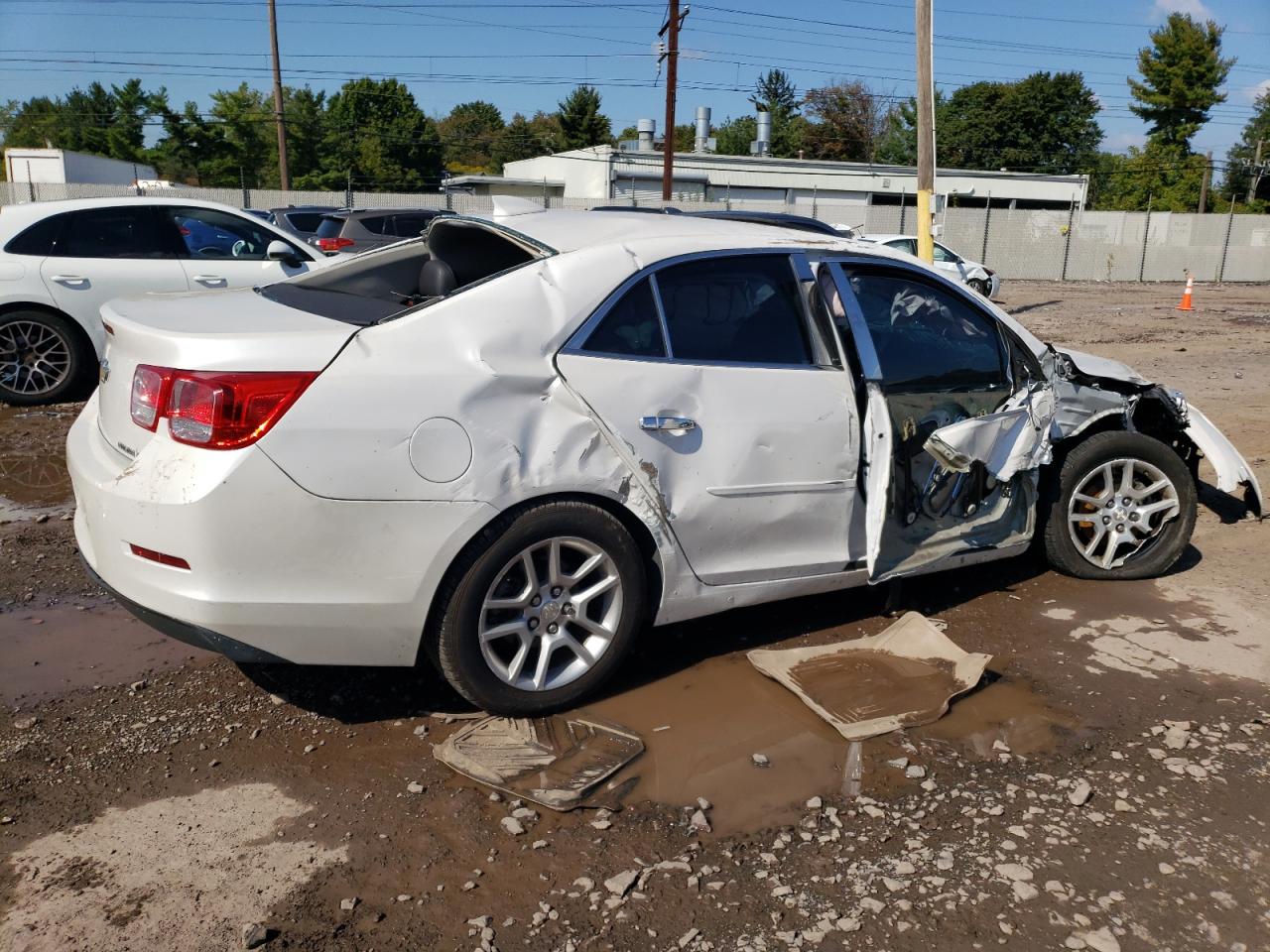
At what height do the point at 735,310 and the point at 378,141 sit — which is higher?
the point at 378,141

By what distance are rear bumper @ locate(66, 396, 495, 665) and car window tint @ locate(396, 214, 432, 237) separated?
15.6m

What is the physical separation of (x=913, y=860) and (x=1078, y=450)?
104 inches

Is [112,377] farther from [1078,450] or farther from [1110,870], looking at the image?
[1078,450]

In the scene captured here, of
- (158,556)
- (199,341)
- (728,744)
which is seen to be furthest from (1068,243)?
(158,556)

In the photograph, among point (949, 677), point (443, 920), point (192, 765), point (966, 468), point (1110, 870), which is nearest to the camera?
point (443, 920)

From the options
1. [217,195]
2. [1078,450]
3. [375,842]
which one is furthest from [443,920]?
[217,195]

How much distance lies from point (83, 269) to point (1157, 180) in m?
56.2

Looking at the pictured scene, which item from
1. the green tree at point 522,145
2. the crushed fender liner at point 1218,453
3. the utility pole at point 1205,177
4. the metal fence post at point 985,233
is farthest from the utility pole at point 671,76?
the green tree at point 522,145

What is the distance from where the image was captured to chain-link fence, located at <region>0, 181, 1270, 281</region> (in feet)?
108

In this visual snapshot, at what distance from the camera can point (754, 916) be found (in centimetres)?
266

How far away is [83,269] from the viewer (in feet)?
27.9

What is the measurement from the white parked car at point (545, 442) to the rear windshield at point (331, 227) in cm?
1420

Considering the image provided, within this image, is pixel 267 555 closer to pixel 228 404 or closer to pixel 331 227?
pixel 228 404

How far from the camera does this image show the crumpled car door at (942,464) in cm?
409
